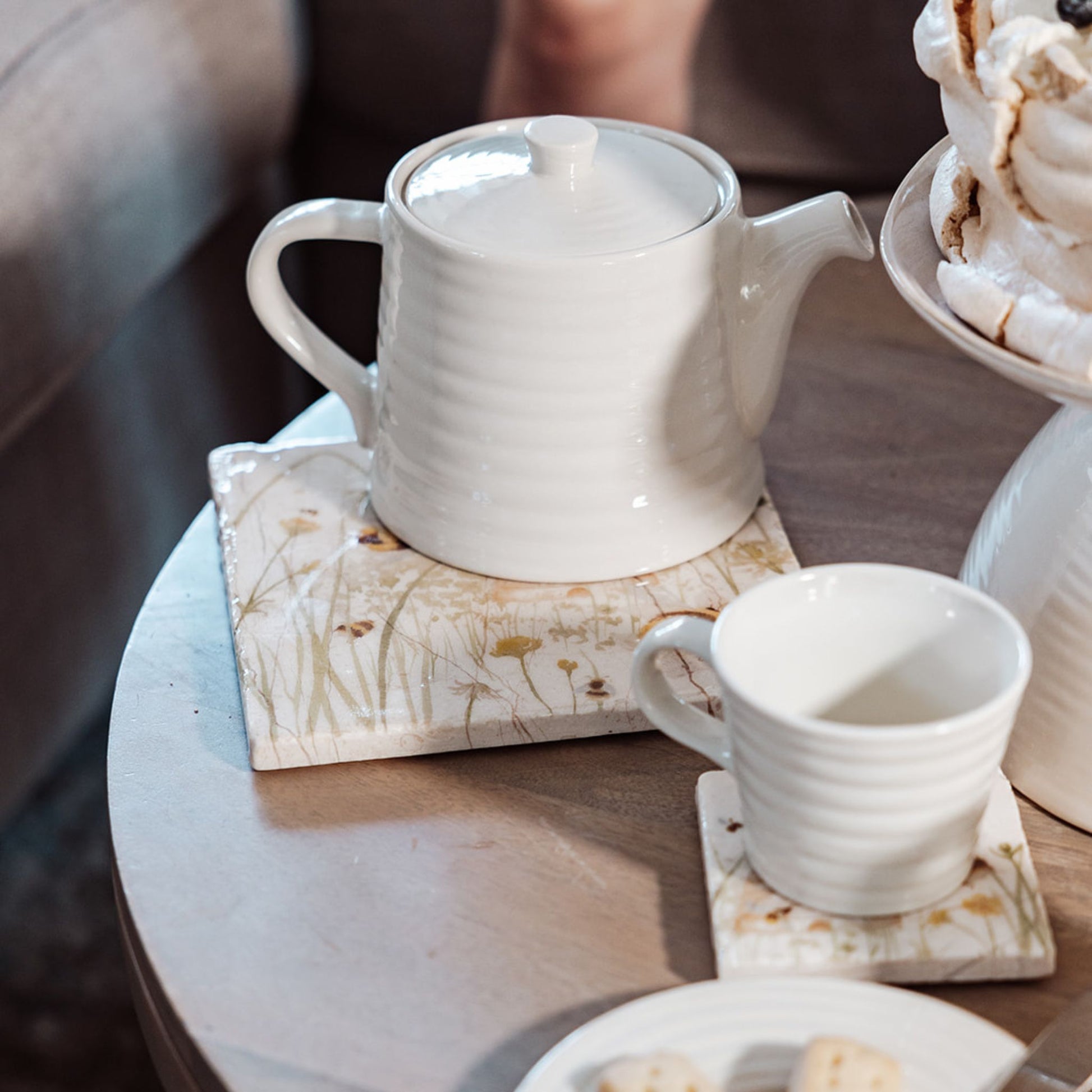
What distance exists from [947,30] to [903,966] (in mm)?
255

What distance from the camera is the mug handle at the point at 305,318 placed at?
52cm

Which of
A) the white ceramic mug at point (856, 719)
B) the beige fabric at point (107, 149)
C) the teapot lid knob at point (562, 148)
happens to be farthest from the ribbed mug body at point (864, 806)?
the beige fabric at point (107, 149)

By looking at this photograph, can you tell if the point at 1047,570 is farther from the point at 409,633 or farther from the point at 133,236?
the point at 133,236

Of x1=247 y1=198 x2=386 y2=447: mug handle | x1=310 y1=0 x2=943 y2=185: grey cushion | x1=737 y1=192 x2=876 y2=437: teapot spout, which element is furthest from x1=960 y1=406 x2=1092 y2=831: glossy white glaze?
x1=310 y1=0 x2=943 y2=185: grey cushion

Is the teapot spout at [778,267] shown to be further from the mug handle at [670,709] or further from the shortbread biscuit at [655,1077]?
the shortbread biscuit at [655,1077]

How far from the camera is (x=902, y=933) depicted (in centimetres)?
37

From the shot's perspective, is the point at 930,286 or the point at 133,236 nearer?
the point at 930,286

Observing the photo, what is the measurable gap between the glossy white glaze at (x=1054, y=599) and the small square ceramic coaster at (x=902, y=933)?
4 centimetres

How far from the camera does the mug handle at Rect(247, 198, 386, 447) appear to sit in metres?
0.52

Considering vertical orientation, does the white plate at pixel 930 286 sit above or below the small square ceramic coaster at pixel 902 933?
above

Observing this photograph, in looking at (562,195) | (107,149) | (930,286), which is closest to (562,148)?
(562,195)

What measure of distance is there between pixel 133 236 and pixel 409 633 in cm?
54

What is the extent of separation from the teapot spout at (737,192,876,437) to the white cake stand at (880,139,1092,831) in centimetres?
4

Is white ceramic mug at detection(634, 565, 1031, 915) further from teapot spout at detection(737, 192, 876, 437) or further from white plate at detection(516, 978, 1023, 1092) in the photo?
teapot spout at detection(737, 192, 876, 437)
